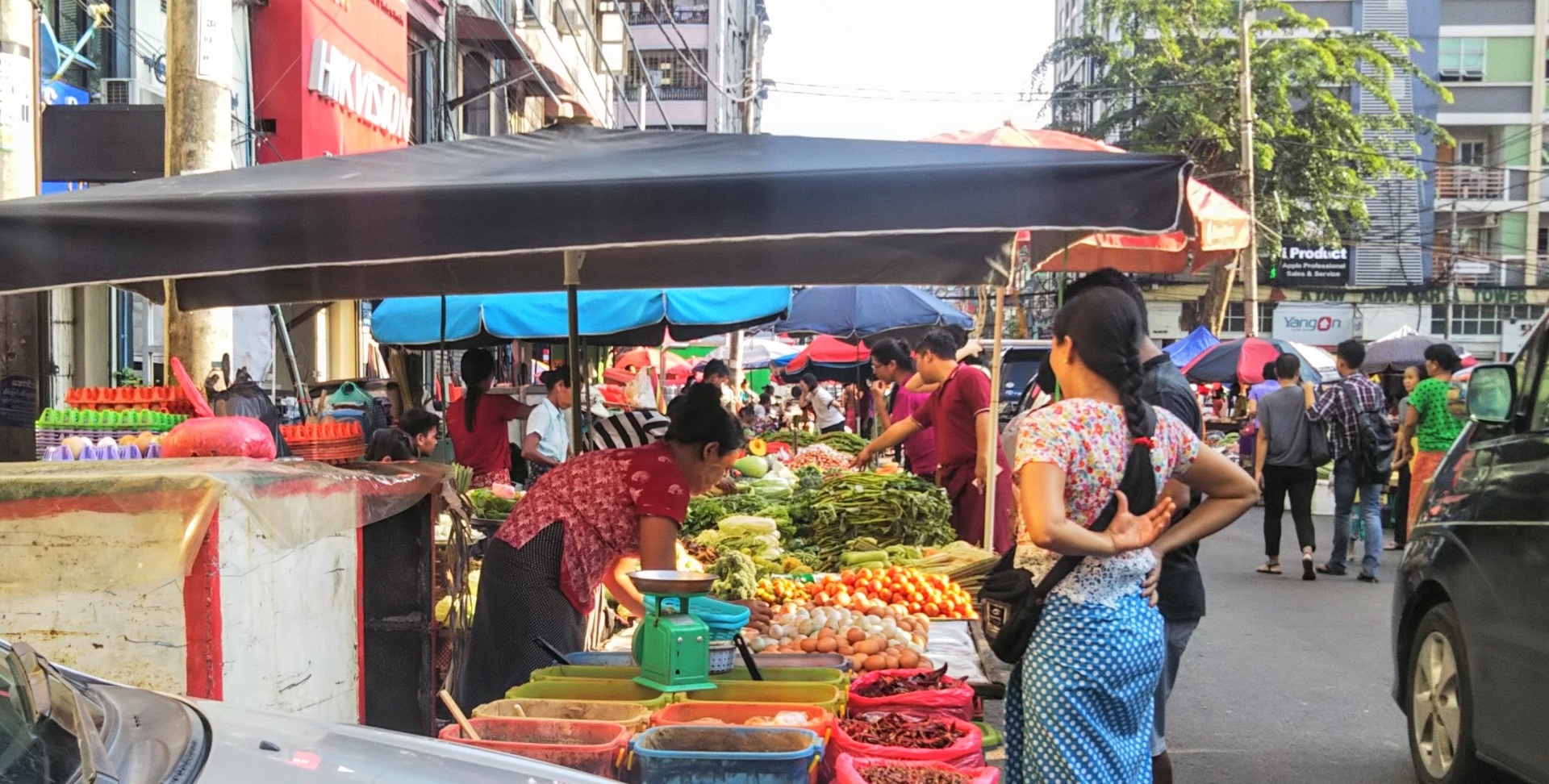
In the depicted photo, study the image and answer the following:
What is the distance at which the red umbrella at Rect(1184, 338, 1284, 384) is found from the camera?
81.7 feet

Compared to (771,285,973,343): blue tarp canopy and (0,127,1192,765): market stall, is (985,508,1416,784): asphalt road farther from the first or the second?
(771,285,973,343): blue tarp canopy

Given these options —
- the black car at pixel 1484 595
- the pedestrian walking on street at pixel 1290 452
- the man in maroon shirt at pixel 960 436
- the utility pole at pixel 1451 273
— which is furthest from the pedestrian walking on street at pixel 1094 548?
the utility pole at pixel 1451 273

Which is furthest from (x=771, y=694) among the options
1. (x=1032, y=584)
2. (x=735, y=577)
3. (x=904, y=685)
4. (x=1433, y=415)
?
(x=1433, y=415)

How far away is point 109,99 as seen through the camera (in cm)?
1196

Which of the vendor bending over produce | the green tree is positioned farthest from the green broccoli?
the green tree

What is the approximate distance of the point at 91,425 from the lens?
5.42 m

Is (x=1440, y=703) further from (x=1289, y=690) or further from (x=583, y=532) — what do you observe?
(x=583, y=532)

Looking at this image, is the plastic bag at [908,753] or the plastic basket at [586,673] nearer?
the plastic bag at [908,753]

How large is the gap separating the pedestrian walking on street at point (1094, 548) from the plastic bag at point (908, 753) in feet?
0.49

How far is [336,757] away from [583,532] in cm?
211

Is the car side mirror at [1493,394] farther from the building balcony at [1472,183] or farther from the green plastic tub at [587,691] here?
the building balcony at [1472,183]

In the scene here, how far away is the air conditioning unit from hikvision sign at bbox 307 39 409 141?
1.49 metres

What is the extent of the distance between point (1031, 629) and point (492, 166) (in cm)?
236

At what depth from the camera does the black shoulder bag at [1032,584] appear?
367 cm
